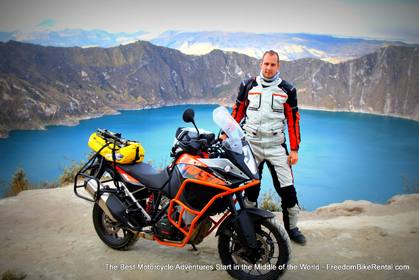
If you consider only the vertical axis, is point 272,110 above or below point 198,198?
above

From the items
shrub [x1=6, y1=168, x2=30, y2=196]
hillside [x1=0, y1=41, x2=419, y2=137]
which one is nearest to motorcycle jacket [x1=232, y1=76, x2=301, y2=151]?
shrub [x1=6, y1=168, x2=30, y2=196]

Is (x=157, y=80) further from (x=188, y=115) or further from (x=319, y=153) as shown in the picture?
(x=188, y=115)

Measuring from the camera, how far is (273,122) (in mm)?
3307

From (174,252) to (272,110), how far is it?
1.65m

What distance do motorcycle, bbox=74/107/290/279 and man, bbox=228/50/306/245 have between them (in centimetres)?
62

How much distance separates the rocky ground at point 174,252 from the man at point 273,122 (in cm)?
66

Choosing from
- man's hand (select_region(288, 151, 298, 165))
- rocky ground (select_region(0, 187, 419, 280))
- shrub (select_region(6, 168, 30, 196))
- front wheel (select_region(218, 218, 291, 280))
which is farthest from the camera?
shrub (select_region(6, 168, 30, 196))

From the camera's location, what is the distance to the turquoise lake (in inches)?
1400

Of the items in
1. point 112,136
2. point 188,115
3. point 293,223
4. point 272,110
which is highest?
point 188,115

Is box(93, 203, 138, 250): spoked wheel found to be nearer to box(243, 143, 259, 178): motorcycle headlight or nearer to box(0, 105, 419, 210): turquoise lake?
box(243, 143, 259, 178): motorcycle headlight

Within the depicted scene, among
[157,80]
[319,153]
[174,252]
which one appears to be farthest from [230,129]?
[157,80]

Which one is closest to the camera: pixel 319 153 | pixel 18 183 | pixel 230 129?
pixel 230 129

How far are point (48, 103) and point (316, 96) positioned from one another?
263ft

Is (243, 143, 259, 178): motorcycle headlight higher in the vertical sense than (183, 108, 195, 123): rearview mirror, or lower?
lower
